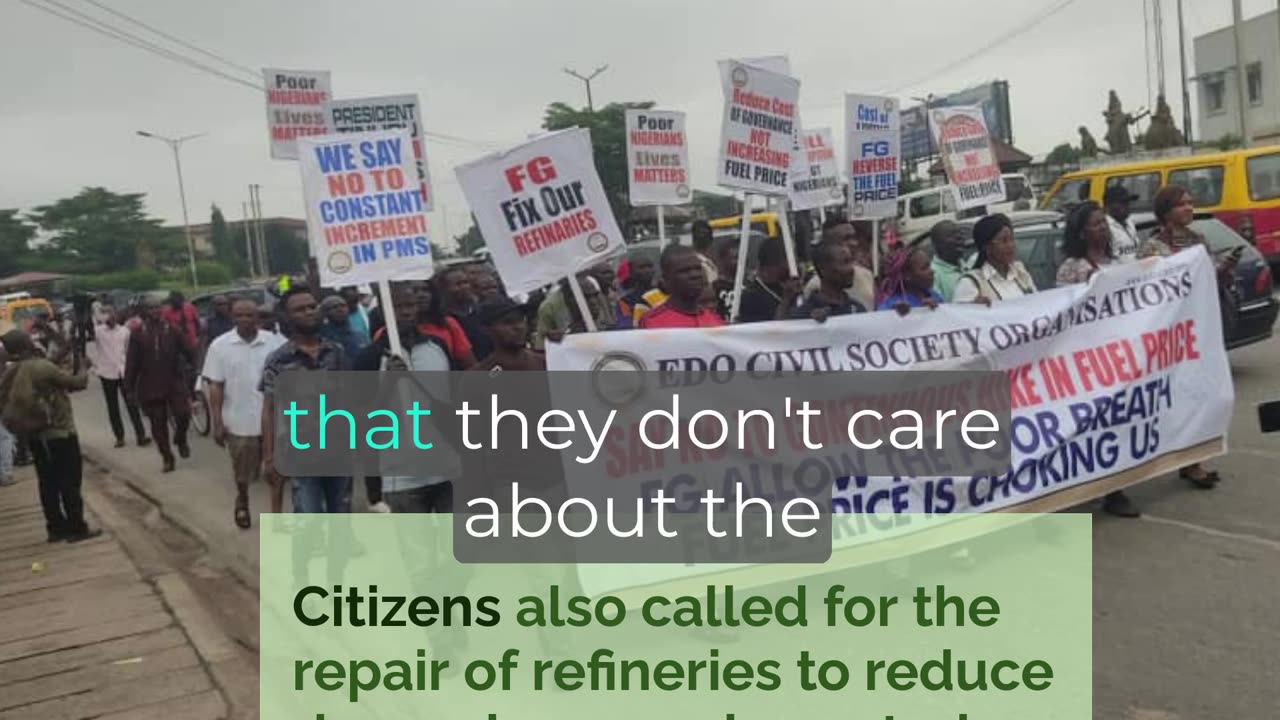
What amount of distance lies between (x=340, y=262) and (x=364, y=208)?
33 cm

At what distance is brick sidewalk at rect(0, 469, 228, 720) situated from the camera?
15.3 feet

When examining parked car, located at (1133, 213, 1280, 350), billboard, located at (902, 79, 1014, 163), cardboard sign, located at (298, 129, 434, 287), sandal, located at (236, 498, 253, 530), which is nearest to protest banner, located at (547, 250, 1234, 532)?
cardboard sign, located at (298, 129, 434, 287)

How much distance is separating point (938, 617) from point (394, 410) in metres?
2.65

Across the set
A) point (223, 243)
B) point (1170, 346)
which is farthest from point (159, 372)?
point (223, 243)

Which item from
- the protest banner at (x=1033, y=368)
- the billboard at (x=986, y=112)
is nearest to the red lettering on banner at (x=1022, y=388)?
the protest banner at (x=1033, y=368)

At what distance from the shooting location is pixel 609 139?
42.2 m

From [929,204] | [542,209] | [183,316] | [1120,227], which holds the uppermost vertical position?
[929,204]

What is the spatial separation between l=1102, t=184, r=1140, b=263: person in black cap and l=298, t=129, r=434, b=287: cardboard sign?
417cm

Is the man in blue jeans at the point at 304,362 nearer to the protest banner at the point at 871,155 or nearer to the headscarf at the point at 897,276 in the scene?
the headscarf at the point at 897,276

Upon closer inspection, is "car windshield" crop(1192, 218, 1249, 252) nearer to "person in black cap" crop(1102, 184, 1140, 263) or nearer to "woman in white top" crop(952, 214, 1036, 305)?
"person in black cap" crop(1102, 184, 1140, 263)

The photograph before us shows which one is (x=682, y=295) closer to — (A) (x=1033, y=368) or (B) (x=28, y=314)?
(A) (x=1033, y=368)

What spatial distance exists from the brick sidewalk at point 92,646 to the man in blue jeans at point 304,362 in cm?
94

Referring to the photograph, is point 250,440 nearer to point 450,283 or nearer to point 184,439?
point 450,283

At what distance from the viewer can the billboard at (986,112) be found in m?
54.7
